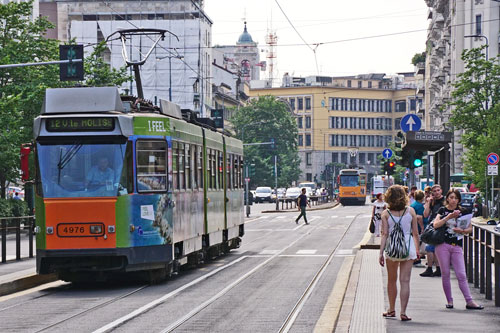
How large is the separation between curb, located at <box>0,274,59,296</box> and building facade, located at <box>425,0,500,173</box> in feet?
154

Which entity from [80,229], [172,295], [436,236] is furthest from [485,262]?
[80,229]

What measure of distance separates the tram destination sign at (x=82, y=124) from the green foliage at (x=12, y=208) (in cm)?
2522

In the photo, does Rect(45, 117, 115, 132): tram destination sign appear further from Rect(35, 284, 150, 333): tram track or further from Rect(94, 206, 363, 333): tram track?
Rect(94, 206, 363, 333): tram track

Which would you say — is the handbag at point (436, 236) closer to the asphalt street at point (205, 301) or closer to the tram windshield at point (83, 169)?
the asphalt street at point (205, 301)

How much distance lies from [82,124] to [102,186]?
43.7 inches

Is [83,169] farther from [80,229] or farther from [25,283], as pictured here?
[25,283]

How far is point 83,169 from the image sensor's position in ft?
57.7

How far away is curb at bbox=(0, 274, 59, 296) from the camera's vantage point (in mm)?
17250

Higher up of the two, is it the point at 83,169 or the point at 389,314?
the point at 83,169

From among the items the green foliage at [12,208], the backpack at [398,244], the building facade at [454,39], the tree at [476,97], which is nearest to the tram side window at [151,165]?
the backpack at [398,244]

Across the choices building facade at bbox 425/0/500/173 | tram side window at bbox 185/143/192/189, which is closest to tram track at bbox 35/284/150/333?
tram side window at bbox 185/143/192/189

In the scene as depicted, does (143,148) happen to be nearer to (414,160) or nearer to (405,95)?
(414,160)

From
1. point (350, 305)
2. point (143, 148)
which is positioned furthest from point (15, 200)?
point (350, 305)

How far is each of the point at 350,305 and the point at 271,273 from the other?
24.4ft
